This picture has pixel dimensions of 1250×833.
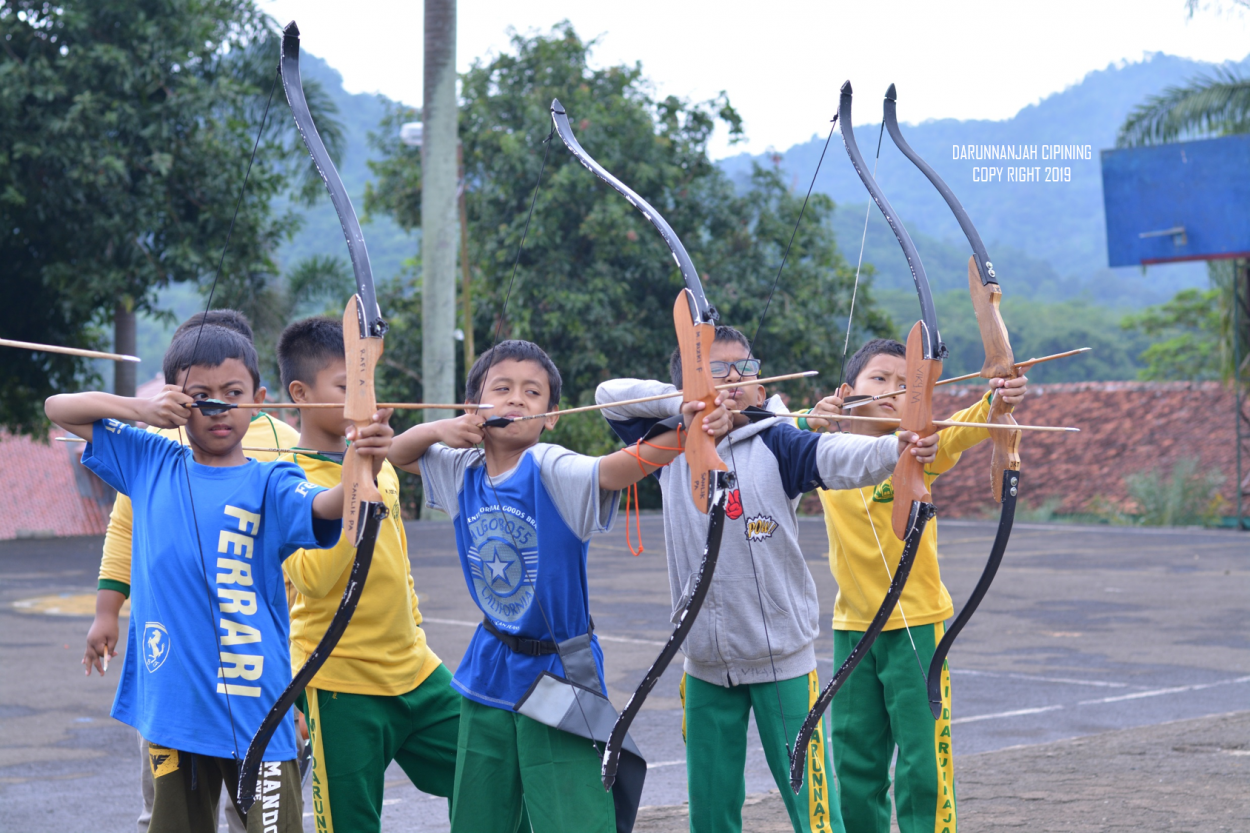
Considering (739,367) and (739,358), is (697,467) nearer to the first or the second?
(739,367)

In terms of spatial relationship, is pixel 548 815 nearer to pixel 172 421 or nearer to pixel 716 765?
pixel 716 765

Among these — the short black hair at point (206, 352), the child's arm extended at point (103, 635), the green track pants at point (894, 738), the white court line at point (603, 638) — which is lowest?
the white court line at point (603, 638)

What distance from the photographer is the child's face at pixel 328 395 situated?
354cm

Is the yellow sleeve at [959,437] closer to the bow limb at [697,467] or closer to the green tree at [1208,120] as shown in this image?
the bow limb at [697,467]

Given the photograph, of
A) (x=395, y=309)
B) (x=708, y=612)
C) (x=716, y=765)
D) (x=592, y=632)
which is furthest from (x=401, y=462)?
(x=395, y=309)

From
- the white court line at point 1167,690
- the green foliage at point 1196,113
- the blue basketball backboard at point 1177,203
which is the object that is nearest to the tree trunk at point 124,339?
the blue basketball backboard at point 1177,203

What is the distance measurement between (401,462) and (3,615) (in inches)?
305

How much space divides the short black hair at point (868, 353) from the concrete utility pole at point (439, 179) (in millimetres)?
11700

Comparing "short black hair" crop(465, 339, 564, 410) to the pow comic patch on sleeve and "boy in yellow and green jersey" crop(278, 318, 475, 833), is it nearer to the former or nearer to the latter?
"boy in yellow and green jersey" crop(278, 318, 475, 833)

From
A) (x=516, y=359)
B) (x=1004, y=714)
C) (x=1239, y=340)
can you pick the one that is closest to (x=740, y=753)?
(x=516, y=359)

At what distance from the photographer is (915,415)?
290cm

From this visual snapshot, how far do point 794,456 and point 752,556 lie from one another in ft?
1.04

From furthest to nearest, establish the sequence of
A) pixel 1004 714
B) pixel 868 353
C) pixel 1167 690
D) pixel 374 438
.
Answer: pixel 1167 690 → pixel 1004 714 → pixel 868 353 → pixel 374 438

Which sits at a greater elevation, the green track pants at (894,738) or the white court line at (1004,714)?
the green track pants at (894,738)
